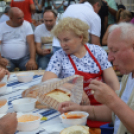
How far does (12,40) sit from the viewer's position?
418cm

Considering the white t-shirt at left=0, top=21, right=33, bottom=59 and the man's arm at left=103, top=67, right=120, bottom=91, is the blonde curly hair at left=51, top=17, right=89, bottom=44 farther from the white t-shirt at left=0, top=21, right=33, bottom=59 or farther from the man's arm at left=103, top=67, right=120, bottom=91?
the white t-shirt at left=0, top=21, right=33, bottom=59

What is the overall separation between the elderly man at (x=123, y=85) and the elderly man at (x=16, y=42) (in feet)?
9.18

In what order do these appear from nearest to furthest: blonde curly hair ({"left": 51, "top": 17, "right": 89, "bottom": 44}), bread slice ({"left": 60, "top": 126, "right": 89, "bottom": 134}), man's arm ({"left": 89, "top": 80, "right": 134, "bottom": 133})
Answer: man's arm ({"left": 89, "top": 80, "right": 134, "bottom": 133})
bread slice ({"left": 60, "top": 126, "right": 89, "bottom": 134})
blonde curly hair ({"left": 51, "top": 17, "right": 89, "bottom": 44})

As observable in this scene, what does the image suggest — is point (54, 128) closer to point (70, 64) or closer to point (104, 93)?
point (104, 93)

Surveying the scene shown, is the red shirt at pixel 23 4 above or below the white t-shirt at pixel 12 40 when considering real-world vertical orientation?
above

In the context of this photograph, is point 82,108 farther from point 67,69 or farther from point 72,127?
point 67,69

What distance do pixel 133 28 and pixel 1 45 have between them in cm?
342

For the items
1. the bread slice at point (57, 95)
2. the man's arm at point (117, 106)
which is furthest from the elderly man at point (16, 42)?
the man's arm at point (117, 106)

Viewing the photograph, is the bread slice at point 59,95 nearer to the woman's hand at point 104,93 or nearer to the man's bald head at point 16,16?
the woman's hand at point 104,93

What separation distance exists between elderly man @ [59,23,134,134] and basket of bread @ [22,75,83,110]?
0.24 feet

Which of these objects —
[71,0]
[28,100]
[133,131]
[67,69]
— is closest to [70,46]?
[67,69]

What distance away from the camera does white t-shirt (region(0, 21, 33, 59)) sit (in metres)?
4.16

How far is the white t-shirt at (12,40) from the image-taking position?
4.16 m

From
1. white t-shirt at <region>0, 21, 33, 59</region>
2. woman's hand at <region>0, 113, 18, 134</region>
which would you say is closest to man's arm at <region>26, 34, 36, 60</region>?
white t-shirt at <region>0, 21, 33, 59</region>
